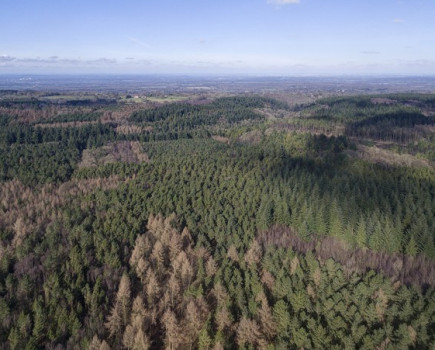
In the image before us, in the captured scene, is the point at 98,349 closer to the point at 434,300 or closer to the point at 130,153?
the point at 434,300

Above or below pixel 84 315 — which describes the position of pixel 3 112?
above

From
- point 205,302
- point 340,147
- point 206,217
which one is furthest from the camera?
point 340,147

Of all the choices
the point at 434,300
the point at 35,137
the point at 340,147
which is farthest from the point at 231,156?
the point at 35,137

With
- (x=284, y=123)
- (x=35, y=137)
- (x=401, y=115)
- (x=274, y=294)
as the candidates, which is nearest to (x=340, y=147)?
(x=284, y=123)

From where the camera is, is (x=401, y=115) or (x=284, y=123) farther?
(x=401, y=115)

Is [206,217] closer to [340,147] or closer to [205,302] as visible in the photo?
[205,302]

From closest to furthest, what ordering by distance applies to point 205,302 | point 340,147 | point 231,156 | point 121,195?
point 205,302 < point 121,195 < point 231,156 < point 340,147
